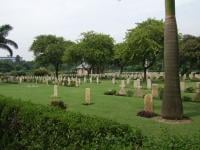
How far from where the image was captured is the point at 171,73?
15.1 metres

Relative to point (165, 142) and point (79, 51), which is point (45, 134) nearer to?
point (165, 142)

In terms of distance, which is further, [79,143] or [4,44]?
[4,44]

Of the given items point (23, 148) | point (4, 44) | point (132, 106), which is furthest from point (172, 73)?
point (4, 44)

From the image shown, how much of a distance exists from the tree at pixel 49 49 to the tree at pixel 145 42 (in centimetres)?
3114

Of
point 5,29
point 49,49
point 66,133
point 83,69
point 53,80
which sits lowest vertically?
point 66,133

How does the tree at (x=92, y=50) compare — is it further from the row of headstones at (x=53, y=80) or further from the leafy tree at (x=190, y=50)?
the leafy tree at (x=190, y=50)

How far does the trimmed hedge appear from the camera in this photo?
24.2 feet

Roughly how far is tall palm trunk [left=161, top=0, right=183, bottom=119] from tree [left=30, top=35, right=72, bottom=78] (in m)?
58.9

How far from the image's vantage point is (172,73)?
49.6 feet

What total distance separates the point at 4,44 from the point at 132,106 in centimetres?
3793

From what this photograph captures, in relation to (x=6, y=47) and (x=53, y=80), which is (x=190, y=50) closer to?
(x=53, y=80)

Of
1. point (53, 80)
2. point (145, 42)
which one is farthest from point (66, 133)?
point (53, 80)

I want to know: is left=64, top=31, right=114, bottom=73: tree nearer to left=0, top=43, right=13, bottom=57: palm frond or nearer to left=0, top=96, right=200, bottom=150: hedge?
left=0, top=43, right=13, bottom=57: palm frond

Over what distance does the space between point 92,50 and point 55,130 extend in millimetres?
52704
